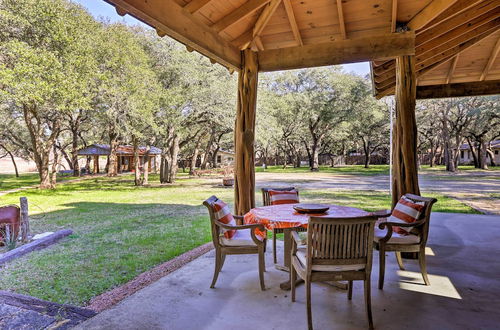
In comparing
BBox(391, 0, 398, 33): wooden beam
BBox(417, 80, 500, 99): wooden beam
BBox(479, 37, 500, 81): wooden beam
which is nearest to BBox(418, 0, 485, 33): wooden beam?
BBox(391, 0, 398, 33): wooden beam

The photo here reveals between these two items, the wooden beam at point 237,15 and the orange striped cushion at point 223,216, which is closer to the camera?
the orange striped cushion at point 223,216

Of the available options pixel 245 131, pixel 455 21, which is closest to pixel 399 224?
pixel 245 131

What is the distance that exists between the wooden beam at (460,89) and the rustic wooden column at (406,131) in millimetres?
3297

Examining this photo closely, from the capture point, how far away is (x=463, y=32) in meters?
4.06

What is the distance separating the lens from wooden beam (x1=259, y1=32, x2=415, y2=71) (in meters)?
3.65

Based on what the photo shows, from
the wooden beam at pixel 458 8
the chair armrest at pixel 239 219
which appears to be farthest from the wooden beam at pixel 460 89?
the chair armrest at pixel 239 219

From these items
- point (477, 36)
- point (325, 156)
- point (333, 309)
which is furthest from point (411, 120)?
point (325, 156)

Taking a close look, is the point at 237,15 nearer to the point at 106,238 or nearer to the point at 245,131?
the point at 245,131

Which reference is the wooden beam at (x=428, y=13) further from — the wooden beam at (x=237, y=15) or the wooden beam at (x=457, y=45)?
the wooden beam at (x=237, y=15)

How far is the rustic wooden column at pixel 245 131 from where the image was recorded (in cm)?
404

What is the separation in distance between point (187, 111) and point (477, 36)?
1051 cm

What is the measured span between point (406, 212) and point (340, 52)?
2062mm

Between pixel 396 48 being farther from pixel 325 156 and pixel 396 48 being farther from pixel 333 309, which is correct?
pixel 325 156

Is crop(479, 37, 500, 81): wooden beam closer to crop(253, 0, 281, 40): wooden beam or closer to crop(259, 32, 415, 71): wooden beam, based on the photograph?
crop(259, 32, 415, 71): wooden beam
